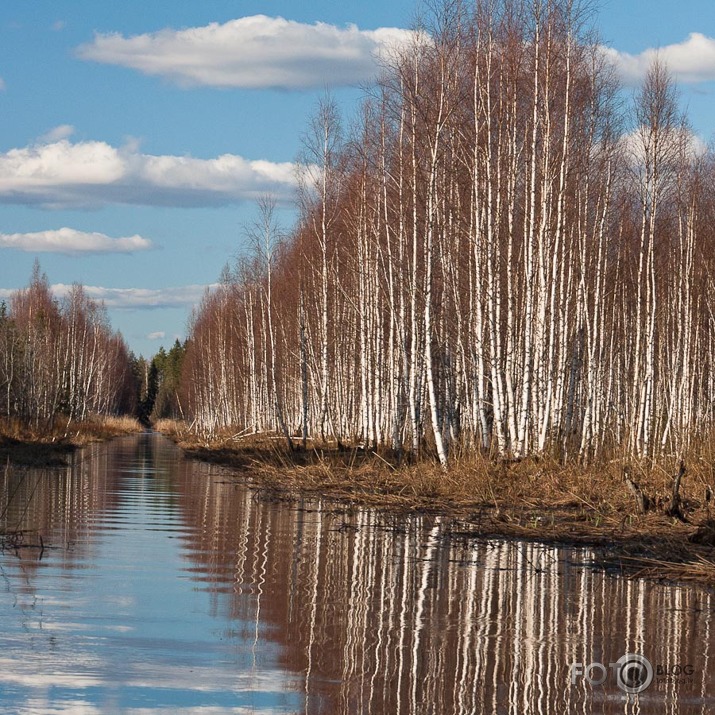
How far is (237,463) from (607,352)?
13624mm

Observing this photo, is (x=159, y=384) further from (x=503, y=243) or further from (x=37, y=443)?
(x=503, y=243)

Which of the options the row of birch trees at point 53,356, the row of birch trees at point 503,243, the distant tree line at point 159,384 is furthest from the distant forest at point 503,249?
the distant tree line at point 159,384

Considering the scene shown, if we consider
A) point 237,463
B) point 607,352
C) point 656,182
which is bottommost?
point 237,463

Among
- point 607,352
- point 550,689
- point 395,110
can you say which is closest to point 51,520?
point 550,689

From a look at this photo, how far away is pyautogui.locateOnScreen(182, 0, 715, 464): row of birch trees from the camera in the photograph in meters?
20.2

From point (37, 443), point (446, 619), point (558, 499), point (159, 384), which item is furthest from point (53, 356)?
point (159, 384)

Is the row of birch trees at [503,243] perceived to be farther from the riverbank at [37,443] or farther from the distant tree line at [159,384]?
the distant tree line at [159,384]

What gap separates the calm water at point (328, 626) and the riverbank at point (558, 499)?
2.30ft

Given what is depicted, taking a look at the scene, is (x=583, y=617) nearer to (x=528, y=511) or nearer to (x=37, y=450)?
(x=528, y=511)

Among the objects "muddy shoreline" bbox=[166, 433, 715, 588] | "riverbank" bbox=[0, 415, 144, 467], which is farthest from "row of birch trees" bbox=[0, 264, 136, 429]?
"muddy shoreline" bbox=[166, 433, 715, 588]

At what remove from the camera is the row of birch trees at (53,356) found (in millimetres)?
55344

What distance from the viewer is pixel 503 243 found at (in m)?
24.0

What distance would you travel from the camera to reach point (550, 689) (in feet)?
17.7

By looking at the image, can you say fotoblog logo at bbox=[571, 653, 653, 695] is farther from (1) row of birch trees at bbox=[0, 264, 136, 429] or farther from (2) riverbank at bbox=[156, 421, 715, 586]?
(1) row of birch trees at bbox=[0, 264, 136, 429]
